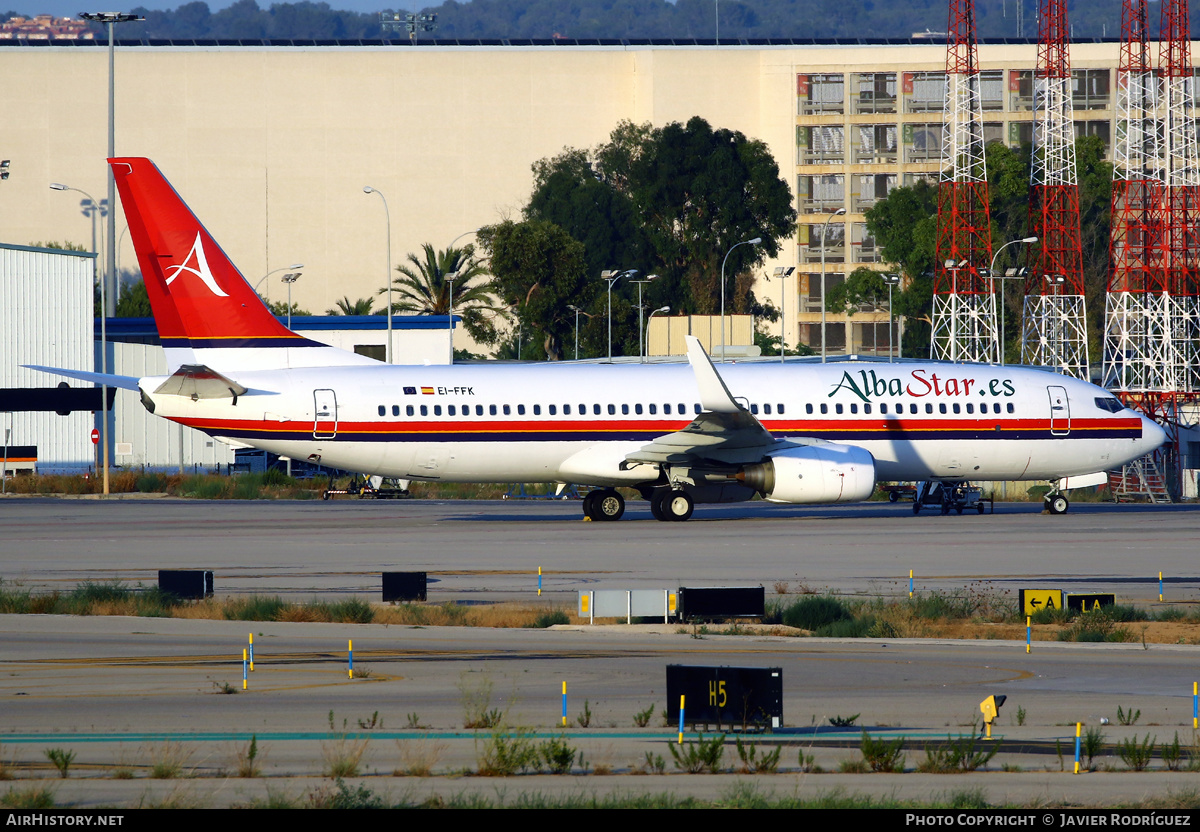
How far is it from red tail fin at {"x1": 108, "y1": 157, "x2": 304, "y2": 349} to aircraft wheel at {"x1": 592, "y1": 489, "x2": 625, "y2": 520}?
9.05 meters

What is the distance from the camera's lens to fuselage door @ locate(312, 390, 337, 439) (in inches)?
1417

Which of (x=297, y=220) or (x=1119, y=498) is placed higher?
(x=297, y=220)

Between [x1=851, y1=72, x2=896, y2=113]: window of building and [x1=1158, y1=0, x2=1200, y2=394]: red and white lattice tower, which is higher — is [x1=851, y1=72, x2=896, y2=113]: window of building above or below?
above

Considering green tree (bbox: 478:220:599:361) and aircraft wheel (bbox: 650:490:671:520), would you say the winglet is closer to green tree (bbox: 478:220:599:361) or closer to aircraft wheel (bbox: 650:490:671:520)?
aircraft wheel (bbox: 650:490:671:520)

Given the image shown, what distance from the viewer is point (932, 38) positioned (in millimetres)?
137000

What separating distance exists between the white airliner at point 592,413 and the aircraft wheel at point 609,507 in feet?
0.17

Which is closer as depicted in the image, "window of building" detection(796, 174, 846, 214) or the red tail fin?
the red tail fin

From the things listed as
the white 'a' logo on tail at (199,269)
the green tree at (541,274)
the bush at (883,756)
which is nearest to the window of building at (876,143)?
the green tree at (541,274)

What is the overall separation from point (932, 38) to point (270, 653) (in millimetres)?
129264

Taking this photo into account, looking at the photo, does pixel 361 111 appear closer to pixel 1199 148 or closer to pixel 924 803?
pixel 1199 148

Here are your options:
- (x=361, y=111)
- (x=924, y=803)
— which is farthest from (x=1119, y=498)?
(x=361, y=111)

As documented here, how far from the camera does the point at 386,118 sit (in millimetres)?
126438

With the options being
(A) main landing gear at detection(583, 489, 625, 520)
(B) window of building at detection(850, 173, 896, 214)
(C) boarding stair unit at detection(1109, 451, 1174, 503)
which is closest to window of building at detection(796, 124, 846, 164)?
(B) window of building at detection(850, 173, 896, 214)

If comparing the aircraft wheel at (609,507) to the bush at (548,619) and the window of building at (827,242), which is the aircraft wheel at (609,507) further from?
the window of building at (827,242)
